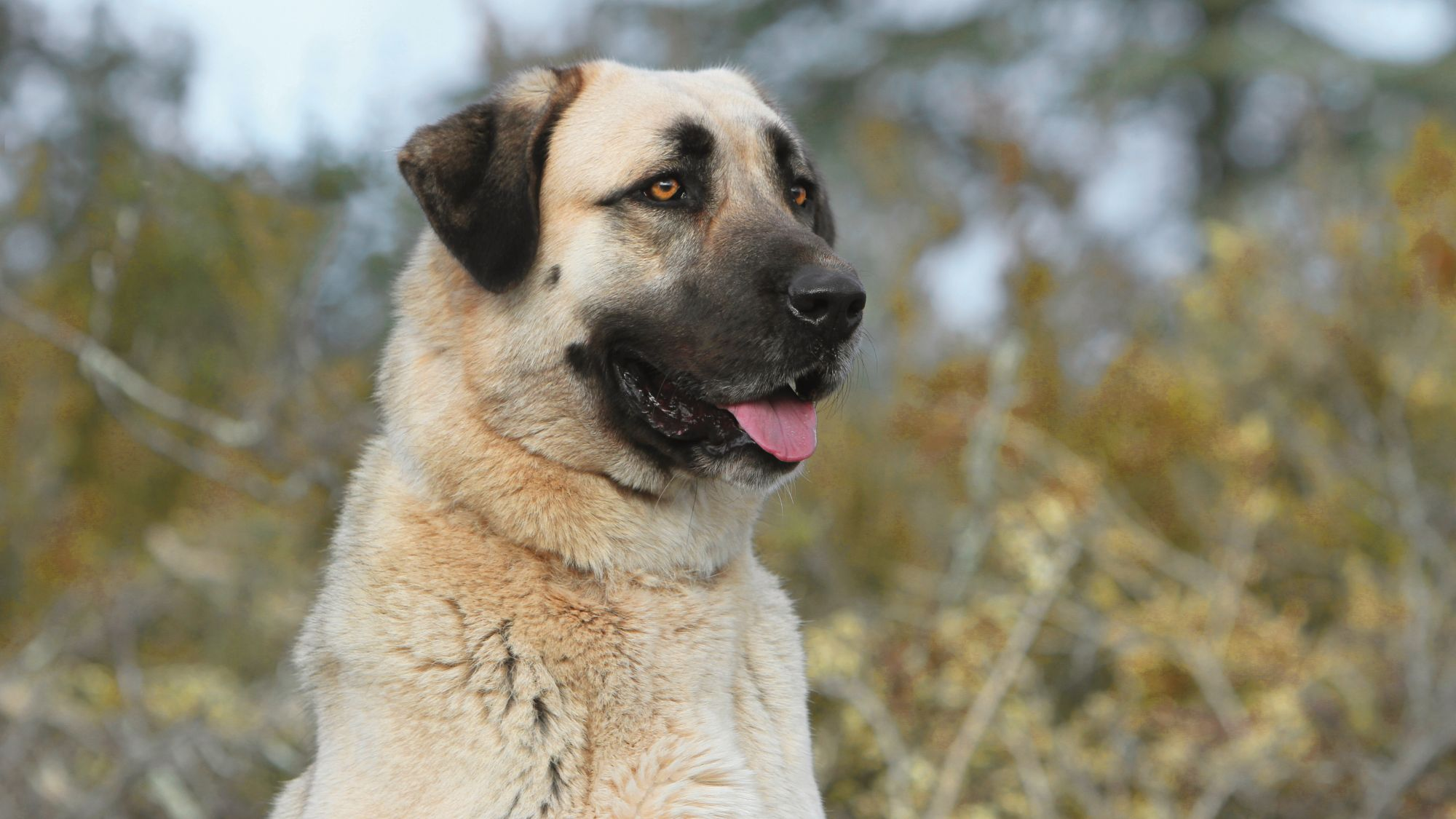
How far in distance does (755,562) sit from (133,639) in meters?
5.86

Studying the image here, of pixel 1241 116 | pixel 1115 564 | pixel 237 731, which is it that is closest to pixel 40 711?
pixel 237 731

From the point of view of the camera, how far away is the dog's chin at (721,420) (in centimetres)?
294

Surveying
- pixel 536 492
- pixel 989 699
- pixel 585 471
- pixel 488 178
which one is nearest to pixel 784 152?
pixel 488 178

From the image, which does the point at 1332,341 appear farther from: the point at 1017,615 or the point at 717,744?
the point at 717,744

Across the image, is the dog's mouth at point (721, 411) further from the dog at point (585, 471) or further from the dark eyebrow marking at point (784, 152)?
the dark eyebrow marking at point (784, 152)

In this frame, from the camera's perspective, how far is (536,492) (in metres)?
2.89

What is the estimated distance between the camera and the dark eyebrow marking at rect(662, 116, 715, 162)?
10.2 ft

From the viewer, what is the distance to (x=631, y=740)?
2.61m

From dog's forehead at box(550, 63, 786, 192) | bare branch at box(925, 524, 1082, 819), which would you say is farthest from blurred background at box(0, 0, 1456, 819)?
dog's forehead at box(550, 63, 786, 192)

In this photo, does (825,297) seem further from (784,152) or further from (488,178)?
(488,178)

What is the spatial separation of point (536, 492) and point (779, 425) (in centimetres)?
58

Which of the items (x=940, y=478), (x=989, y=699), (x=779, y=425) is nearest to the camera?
(x=779, y=425)

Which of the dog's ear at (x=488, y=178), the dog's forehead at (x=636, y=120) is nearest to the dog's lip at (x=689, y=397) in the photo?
the dog's ear at (x=488, y=178)

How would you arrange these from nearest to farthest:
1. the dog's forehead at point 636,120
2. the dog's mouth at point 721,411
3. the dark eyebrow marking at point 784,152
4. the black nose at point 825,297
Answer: the black nose at point 825,297, the dog's mouth at point 721,411, the dog's forehead at point 636,120, the dark eyebrow marking at point 784,152
